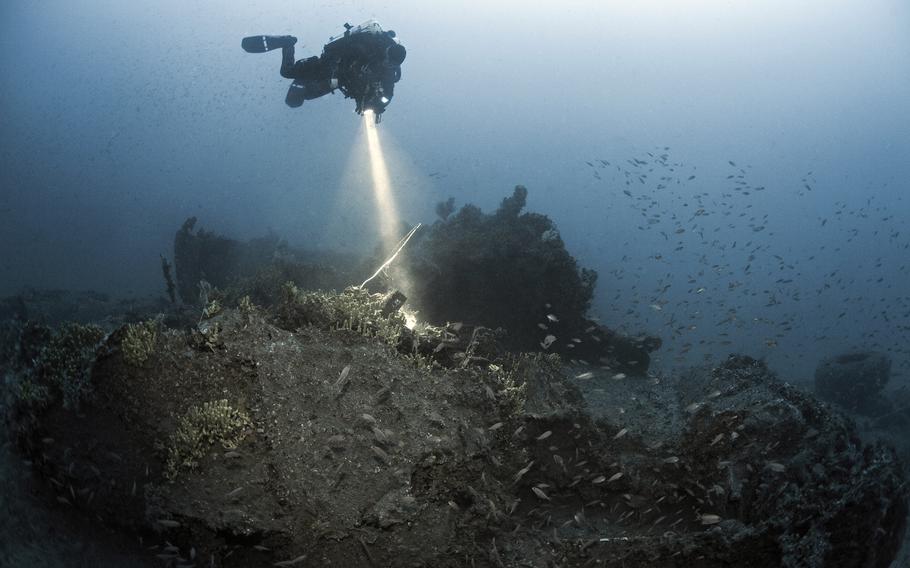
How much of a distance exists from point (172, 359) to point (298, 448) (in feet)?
5.99

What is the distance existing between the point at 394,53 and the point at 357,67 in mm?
1131

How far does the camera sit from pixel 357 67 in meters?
13.3

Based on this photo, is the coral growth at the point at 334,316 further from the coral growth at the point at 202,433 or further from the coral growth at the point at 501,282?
the coral growth at the point at 501,282

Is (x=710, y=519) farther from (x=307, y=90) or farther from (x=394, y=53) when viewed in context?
(x=307, y=90)

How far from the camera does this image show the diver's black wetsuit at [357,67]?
13.1 metres

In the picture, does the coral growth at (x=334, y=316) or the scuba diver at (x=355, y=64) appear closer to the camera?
the coral growth at (x=334, y=316)

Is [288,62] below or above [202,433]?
above

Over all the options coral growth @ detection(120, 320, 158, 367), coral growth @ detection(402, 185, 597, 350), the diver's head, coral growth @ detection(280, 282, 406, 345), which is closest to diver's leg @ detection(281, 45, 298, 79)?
the diver's head

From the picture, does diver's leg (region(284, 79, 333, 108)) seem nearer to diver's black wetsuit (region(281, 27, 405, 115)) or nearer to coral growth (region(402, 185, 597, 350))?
diver's black wetsuit (region(281, 27, 405, 115))

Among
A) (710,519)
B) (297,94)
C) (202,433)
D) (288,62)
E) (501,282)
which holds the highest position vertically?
(288,62)

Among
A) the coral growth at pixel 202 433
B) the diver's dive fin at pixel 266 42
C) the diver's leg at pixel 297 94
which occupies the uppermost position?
A: the diver's dive fin at pixel 266 42

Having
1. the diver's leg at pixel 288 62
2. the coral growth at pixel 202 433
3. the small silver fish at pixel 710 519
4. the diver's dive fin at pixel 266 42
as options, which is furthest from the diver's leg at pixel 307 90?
the small silver fish at pixel 710 519

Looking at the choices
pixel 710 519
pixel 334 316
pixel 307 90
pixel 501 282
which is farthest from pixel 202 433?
pixel 307 90

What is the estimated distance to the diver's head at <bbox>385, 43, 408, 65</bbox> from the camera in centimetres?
1323
